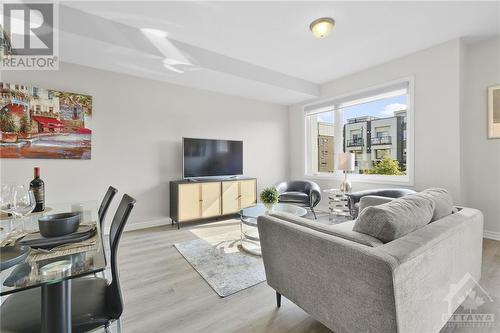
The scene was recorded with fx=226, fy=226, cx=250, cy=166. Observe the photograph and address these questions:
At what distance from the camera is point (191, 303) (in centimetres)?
174

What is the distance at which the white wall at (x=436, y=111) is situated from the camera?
2.94m

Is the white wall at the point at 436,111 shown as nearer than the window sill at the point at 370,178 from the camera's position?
Yes

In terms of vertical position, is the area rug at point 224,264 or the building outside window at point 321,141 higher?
the building outside window at point 321,141

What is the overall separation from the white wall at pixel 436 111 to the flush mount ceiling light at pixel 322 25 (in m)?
1.62

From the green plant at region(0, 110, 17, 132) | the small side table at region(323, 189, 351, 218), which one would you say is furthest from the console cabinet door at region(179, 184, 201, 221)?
the small side table at region(323, 189, 351, 218)

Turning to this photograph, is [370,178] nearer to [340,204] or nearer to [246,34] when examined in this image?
[340,204]

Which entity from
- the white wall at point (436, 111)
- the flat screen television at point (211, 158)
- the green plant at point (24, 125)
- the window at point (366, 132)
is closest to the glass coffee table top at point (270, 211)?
the flat screen television at point (211, 158)

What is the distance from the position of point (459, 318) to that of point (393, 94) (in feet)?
10.5

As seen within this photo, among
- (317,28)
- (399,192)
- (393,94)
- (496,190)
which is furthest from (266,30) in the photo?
(496,190)

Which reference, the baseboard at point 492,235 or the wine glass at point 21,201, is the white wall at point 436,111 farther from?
the wine glass at point 21,201

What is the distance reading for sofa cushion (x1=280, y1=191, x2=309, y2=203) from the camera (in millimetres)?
3982

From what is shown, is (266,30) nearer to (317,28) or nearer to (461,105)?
(317,28)

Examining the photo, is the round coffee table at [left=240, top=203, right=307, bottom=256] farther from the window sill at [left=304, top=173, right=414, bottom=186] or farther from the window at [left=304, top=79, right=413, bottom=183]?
the window at [left=304, top=79, right=413, bottom=183]

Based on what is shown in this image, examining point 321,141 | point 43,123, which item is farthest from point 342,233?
point 321,141
